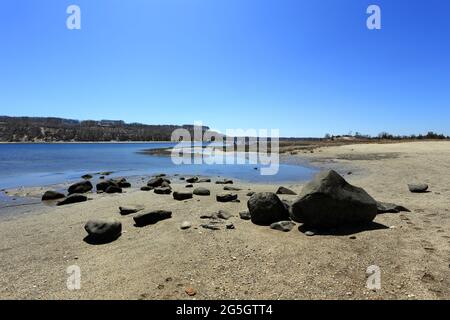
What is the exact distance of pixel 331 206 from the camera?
913 centimetres

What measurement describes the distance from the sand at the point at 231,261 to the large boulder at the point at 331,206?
0.49m

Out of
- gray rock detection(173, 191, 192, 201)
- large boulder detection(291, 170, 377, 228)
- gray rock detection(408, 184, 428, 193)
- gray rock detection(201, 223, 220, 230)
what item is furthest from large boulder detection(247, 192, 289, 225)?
gray rock detection(408, 184, 428, 193)

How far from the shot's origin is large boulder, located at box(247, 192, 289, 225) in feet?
33.4

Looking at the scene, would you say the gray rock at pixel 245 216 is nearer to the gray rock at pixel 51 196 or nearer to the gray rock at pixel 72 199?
the gray rock at pixel 72 199

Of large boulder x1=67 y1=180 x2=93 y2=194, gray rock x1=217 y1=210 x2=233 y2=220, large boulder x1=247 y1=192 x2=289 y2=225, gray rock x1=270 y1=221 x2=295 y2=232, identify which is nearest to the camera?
gray rock x1=270 y1=221 x2=295 y2=232

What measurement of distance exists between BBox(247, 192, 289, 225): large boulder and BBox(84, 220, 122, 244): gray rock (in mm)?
3752

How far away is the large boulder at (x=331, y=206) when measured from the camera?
914 cm

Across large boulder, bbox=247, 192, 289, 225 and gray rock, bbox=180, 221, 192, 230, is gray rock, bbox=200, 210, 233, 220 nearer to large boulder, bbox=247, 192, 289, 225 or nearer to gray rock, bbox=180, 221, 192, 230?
large boulder, bbox=247, 192, 289, 225

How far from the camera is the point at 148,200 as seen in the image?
15.4 metres

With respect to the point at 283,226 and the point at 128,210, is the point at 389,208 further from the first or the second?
the point at 128,210

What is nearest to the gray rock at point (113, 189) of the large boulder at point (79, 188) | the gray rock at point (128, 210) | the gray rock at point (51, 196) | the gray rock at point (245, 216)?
the large boulder at point (79, 188)

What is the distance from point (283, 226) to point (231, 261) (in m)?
2.63

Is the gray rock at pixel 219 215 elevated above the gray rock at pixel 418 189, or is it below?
below
